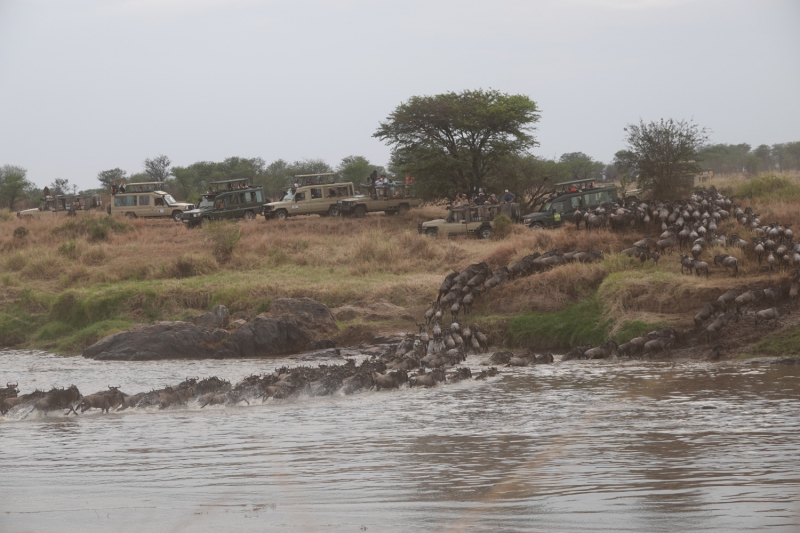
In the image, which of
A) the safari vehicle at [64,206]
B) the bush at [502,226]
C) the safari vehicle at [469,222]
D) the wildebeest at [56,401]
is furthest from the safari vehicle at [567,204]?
the safari vehicle at [64,206]

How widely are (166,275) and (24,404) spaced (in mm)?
13921

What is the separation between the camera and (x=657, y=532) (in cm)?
544

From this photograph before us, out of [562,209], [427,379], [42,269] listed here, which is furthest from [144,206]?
[427,379]

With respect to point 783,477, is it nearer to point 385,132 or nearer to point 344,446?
point 344,446

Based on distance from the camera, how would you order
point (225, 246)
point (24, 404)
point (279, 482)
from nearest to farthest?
point (279, 482) < point (24, 404) < point (225, 246)

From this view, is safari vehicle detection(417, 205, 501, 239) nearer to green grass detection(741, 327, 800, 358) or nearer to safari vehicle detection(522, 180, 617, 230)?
safari vehicle detection(522, 180, 617, 230)

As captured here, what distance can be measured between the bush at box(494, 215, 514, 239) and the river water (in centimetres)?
1534

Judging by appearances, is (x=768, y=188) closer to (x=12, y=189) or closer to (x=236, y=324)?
(x=236, y=324)

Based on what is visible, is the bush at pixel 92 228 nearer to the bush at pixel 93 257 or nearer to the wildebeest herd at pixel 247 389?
the bush at pixel 93 257

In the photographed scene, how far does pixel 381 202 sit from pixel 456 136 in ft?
16.7

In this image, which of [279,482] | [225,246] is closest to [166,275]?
[225,246]

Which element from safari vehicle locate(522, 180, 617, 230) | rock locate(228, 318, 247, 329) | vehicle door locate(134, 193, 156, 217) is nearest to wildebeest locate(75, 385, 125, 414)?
rock locate(228, 318, 247, 329)

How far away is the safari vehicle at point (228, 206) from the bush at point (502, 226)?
13088mm

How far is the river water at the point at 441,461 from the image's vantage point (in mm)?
6000
